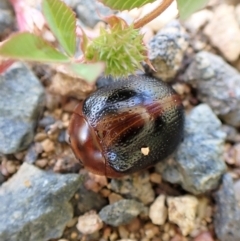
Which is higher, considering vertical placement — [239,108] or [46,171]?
[46,171]

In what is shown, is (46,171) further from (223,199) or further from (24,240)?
(223,199)

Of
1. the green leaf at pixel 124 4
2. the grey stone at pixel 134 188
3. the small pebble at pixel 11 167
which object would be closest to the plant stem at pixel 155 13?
the green leaf at pixel 124 4

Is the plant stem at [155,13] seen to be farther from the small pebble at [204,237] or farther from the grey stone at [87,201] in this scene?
the small pebble at [204,237]

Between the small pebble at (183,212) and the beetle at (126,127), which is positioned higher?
the beetle at (126,127)

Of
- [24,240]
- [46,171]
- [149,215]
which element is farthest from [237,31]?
[24,240]

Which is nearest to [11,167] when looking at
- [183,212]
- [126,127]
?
[126,127]

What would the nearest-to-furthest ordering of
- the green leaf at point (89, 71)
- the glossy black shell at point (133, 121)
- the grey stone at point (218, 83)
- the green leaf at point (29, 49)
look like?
the green leaf at point (89, 71), the green leaf at point (29, 49), the glossy black shell at point (133, 121), the grey stone at point (218, 83)

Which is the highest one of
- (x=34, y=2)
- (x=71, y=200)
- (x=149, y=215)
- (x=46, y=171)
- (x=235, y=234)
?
(x=34, y=2)
